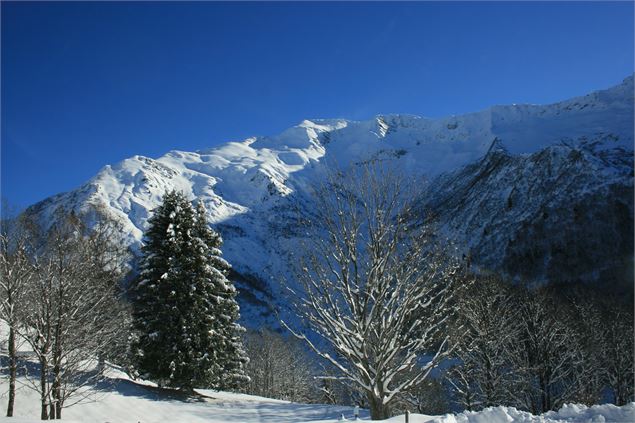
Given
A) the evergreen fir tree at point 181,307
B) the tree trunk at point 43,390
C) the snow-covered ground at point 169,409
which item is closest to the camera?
the tree trunk at point 43,390

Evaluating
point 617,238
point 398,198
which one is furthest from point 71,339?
point 617,238

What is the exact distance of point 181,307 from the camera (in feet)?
71.1

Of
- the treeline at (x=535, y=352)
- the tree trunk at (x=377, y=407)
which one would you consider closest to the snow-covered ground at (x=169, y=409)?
the tree trunk at (x=377, y=407)

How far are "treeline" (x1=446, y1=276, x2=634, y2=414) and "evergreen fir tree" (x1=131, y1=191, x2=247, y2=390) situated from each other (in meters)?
11.2

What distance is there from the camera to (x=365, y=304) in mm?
11219

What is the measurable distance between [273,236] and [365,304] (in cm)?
18533

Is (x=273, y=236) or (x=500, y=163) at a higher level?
(x=500, y=163)

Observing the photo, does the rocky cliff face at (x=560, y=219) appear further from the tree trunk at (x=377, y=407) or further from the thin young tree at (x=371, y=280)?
the tree trunk at (x=377, y=407)

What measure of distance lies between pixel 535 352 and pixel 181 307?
18.3 metres

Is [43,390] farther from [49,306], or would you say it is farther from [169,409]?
[169,409]

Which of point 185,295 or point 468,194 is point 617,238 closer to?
point 468,194

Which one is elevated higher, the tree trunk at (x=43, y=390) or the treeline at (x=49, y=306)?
the treeline at (x=49, y=306)

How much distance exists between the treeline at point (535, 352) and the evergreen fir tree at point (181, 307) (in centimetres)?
1117

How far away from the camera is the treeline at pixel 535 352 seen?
23.3 meters
